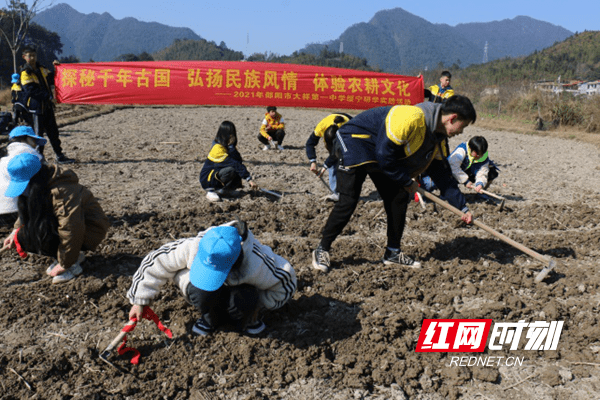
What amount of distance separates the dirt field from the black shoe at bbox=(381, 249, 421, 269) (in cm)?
10

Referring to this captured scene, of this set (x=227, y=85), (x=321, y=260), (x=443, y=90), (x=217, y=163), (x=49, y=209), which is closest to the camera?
(x=49, y=209)

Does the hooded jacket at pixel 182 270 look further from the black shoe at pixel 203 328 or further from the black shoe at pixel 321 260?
the black shoe at pixel 321 260

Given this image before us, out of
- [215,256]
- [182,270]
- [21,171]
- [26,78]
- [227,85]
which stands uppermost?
[227,85]

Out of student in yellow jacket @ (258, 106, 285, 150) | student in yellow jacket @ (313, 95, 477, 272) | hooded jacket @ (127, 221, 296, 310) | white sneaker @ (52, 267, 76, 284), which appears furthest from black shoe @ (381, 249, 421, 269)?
student in yellow jacket @ (258, 106, 285, 150)

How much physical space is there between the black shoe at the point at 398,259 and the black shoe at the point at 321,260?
547mm

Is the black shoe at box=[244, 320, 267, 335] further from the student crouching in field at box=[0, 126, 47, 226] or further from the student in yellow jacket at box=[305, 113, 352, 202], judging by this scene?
the student in yellow jacket at box=[305, 113, 352, 202]

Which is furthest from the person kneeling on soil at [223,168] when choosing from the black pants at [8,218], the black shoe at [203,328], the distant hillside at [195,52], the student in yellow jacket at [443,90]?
the distant hillside at [195,52]

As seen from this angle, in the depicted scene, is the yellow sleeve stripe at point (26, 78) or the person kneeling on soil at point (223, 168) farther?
the yellow sleeve stripe at point (26, 78)

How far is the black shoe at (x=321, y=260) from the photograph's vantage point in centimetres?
386

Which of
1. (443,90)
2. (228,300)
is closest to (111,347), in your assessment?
(228,300)

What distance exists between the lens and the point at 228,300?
2.80m

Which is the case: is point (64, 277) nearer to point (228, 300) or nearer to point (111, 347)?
point (111, 347)

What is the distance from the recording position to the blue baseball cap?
3.14m

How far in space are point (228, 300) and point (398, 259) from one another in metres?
1.79
